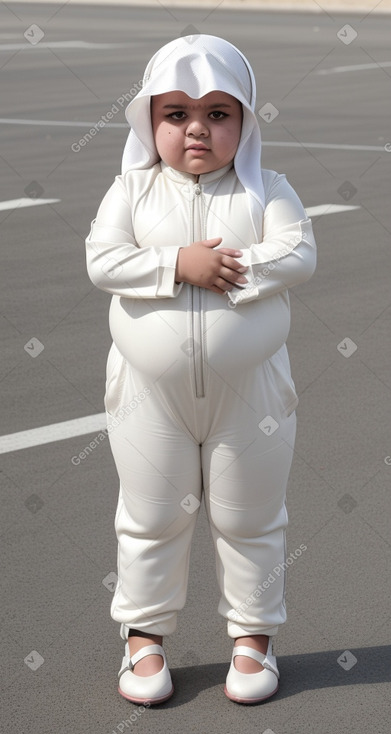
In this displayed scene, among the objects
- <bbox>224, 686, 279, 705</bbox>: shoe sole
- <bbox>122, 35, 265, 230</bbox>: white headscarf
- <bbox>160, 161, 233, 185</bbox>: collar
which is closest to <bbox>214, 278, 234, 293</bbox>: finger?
<bbox>122, 35, 265, 230</bbox>: white headscarf

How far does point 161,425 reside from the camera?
3885mm

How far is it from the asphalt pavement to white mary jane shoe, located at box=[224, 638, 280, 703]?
0.04 m

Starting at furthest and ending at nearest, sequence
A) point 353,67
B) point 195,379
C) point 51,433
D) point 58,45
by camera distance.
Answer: point 58,45 → point 353,67 → point 51,433 → point 195,379

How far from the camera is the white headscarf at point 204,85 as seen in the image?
12.3 feet

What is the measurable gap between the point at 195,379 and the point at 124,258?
42cm

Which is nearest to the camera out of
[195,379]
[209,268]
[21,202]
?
[209,268]

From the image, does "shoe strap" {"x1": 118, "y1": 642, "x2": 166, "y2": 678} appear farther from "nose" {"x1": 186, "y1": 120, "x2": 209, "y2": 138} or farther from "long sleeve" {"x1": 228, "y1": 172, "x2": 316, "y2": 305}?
"nose" {"x1": 186, "y1": 120, "x2": 209, "y2": 138}

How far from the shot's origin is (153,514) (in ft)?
13.0

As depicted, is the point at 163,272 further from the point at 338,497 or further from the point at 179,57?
the point at 338,497

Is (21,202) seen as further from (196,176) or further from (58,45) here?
(58,45)

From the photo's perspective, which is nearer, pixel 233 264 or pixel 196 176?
pixel 233 264

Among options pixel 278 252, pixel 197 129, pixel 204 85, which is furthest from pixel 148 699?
pixel 204 85

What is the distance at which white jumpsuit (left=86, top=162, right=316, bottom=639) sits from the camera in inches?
148

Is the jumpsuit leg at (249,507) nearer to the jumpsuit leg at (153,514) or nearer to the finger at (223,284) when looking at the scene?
the jumpsuit leg at (153,514)
